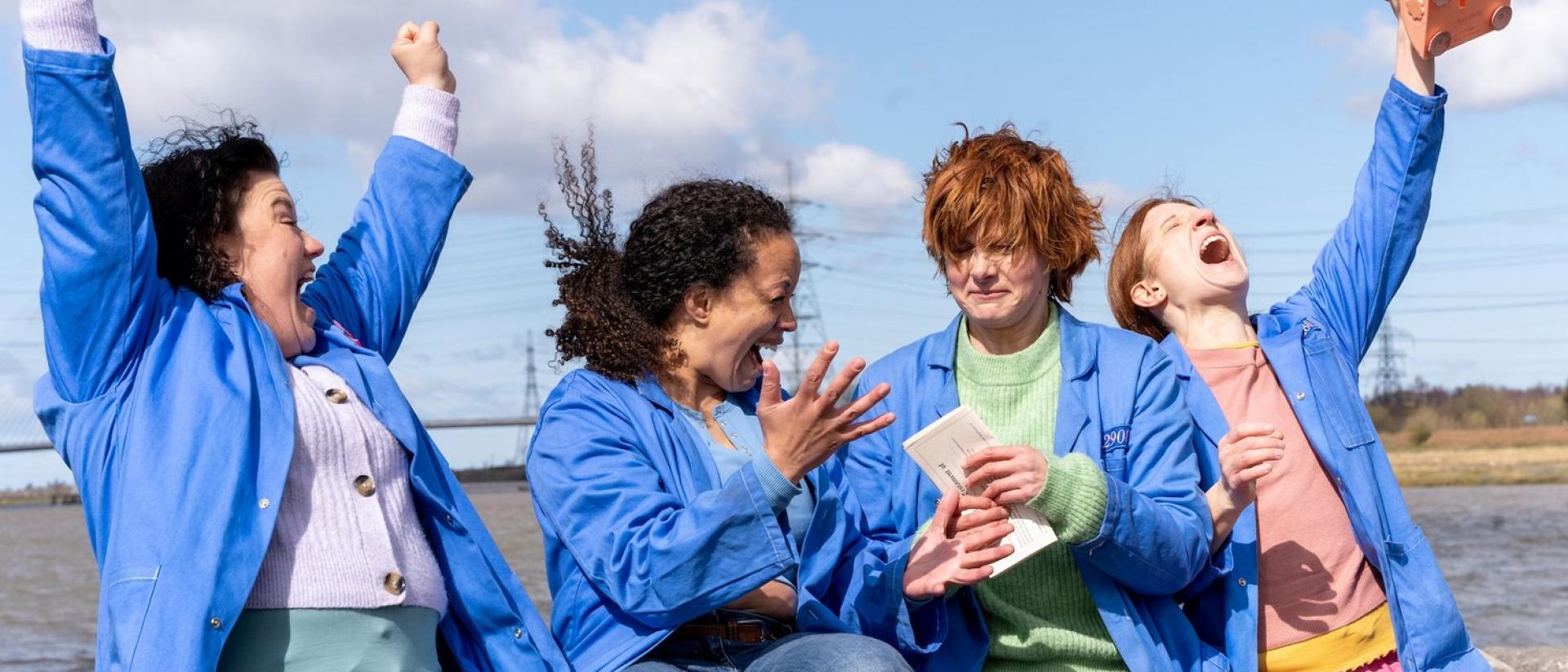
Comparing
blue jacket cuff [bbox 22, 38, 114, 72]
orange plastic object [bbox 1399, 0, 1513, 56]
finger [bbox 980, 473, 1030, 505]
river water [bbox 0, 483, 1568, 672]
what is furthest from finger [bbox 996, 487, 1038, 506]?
river water [bbox 0, 483, 1568, 672]

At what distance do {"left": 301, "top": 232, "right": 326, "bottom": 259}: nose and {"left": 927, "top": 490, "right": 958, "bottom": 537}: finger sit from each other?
4.48ft

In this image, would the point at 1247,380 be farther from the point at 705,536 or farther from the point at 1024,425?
the point at 705,536

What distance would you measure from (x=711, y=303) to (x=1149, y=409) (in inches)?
38.4

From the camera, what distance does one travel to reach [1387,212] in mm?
3787

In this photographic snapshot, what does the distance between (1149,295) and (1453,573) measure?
12.7 m

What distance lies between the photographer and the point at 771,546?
288 cm

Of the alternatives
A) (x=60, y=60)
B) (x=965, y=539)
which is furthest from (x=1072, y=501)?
(x=60, y=60)

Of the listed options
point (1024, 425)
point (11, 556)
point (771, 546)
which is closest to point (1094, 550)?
point (1024, 425)

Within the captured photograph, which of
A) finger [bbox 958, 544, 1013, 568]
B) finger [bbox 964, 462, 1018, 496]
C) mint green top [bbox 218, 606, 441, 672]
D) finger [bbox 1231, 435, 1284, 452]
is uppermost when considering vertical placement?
finger [bbox 1231, 435, 1284, 452]

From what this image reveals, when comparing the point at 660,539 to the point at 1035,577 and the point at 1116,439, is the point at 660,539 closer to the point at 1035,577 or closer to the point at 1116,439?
the point at 1035,577

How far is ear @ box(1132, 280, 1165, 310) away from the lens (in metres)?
3.90

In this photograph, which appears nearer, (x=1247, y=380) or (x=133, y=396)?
(x=133, y=396)

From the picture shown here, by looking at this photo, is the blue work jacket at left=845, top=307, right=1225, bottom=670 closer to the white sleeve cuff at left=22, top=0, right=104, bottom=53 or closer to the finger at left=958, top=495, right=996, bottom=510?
the finger at left=958, top=495, right=996, bottom=510

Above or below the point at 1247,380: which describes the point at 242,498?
below
